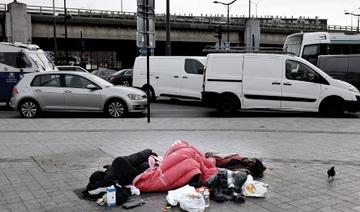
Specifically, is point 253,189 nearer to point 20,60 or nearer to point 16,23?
point 20,60

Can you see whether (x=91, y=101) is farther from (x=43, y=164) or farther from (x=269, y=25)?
(x=269, y=25)

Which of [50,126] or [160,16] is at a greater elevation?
[160,16]

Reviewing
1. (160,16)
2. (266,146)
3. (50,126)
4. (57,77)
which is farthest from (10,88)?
(160,16)

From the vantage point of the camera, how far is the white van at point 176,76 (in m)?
17.2

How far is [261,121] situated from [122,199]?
25.8 ft

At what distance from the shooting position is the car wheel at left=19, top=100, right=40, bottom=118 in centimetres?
1365

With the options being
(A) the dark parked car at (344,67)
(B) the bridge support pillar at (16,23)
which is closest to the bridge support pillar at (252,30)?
(B) the bridge support pillar at (16,23)

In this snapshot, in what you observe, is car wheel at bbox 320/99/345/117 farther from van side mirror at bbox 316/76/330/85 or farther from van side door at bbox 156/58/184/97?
van side door at bbox 156/58/184/97

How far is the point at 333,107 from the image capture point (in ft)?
44.0

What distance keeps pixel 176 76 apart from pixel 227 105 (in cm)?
421

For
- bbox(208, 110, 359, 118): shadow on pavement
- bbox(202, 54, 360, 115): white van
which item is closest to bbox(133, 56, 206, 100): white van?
bbox(208, 110, 359, 118): shadow on pavement

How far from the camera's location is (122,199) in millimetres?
5055

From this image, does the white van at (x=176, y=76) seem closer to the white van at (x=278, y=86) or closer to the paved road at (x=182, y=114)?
the paved road at (x=182, y=114)

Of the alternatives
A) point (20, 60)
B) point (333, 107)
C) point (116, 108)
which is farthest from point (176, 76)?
point (333, 107)
